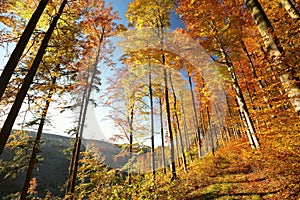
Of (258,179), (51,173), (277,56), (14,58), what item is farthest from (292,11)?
(51,173)

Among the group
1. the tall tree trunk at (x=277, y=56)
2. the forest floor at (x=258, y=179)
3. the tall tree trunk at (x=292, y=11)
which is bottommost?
the forest floor at (x=258, y=179)

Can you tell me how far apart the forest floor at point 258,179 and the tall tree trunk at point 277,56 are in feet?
6.05

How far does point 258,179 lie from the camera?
800cm

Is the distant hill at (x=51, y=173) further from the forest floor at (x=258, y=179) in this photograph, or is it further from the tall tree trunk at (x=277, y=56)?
the tall tree trunk at (x=277, y=56)

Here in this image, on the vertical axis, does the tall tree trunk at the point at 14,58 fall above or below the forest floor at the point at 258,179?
above

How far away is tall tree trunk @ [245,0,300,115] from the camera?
4.02 m

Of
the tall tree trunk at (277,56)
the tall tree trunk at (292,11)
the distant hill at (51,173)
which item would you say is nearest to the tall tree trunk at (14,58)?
the tall tree trunk at (277,56)

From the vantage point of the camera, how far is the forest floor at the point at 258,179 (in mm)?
5918

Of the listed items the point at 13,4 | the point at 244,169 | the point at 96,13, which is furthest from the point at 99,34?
the point at 244,169

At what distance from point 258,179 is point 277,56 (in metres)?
6.38

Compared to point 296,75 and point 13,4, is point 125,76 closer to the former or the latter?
point 13,4

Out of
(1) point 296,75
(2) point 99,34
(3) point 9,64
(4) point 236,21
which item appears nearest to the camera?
(1) point 296,75

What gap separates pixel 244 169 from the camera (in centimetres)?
1010

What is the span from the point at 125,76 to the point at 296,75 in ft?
38.1
